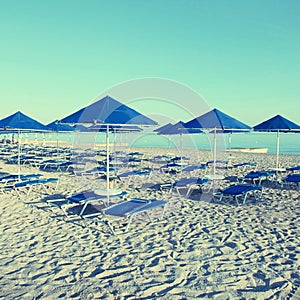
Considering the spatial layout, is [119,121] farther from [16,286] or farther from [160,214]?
[16,286]

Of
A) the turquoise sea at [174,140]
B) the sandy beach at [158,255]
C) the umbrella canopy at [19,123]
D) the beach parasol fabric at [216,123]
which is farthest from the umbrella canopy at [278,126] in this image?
the umbrella canopy at [19,123]

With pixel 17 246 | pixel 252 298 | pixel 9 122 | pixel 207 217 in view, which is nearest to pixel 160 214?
pixel 207 217

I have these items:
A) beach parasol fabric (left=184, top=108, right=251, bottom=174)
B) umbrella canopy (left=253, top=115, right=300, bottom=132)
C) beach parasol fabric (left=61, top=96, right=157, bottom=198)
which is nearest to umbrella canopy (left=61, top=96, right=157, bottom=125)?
beach parasol fabric (left=61, top=96, right=157, bottom=198)

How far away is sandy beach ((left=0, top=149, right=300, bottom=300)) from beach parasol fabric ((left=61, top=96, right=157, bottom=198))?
1.62m

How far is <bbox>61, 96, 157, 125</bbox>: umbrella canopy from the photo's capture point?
16.5ft

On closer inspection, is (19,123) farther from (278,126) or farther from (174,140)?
(174,140)

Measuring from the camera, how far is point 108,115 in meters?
5.12

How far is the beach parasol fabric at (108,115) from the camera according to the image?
16.4ft

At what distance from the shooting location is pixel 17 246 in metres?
4.06

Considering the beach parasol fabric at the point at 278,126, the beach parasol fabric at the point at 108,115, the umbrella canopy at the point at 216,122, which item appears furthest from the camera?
the beach parasol fabric at the point at 278,126

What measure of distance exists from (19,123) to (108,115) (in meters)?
3.80

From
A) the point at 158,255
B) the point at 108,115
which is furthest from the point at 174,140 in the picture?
the point at 158,255

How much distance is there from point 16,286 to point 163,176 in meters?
7.64

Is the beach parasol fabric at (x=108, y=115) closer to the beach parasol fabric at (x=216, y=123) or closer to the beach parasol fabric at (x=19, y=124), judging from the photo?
the beach parasol fabric at (x=216, y=123)
